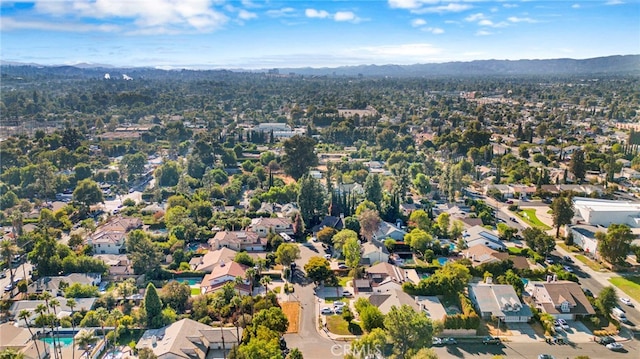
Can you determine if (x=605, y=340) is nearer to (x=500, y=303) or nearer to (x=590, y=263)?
(x=500, y=303)

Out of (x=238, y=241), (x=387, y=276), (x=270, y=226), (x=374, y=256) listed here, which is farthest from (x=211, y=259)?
(x=387, y=276)

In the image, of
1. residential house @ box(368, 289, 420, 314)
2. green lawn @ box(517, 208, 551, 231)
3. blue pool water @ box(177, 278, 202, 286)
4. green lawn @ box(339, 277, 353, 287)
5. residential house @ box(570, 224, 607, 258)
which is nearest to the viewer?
residential house @ box(368, 289, 420, 314)

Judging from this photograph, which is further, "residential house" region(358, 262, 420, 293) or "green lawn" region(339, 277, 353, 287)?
"green lawn" region(339, 277, 353, 287)

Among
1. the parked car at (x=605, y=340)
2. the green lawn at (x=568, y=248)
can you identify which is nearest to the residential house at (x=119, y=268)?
the parked car at (x=605, y=340)

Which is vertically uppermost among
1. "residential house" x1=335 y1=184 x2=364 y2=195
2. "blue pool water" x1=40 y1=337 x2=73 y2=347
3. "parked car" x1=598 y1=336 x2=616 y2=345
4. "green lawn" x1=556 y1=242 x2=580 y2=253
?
"residential house" x1=335 y1=184 x2=364 y2=195

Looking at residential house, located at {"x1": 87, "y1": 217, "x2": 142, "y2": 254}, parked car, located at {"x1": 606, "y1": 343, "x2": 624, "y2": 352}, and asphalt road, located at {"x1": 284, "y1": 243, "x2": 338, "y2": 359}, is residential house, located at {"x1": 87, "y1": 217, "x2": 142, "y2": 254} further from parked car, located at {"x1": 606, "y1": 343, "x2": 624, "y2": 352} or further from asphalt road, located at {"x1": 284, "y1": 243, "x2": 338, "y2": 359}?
parked car, located at {"x1": 606, "y1": 343, "x2": 624, "y2": 352}

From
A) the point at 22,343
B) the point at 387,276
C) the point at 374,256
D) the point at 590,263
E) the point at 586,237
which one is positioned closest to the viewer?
the point at 22,343

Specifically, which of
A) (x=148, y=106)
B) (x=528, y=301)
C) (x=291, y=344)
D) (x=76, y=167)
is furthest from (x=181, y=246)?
(x=148, y=106)

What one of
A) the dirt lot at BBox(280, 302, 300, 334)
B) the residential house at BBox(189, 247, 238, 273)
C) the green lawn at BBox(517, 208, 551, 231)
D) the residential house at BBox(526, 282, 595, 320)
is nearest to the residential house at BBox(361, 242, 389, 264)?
the dirt lot at BBox(280, 302, 300, 334)
